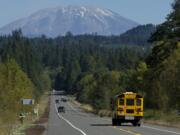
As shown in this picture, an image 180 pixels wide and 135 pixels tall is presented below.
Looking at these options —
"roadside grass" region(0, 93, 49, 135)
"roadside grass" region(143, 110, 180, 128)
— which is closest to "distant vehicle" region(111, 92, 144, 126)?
"roadside grass" region(0, 93, 49, 135)

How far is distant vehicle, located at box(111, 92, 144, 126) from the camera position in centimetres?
4766

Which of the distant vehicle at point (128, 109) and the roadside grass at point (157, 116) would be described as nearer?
the distant vehicle at point (128, 109)

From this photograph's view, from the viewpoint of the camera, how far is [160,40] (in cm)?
7831

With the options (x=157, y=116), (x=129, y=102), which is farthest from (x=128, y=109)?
(x=157, y=116)

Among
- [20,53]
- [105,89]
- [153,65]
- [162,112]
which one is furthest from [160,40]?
[20,53]

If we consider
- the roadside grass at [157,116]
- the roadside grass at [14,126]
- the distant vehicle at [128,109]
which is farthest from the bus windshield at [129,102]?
the roadside grass at [157,116]

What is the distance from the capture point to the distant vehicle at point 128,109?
156 feet

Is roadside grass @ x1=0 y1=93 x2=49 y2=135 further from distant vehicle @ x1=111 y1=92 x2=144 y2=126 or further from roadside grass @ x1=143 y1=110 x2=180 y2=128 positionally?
roadside grass @ x1=143 y1=110 x2=180 y2=128

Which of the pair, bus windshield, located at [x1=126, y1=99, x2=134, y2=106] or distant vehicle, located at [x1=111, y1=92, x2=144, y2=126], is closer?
distant vehicle, located at [x1=111, y1=92, x2=144, y2=126]

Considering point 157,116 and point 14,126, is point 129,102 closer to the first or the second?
point 14,126

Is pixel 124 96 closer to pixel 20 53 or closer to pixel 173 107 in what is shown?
pixel 173 107

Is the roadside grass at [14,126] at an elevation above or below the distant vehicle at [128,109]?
below

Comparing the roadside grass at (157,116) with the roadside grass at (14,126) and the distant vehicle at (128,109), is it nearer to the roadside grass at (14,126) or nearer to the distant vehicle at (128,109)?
the roadside grass at (14,126)

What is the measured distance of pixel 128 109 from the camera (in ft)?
157
